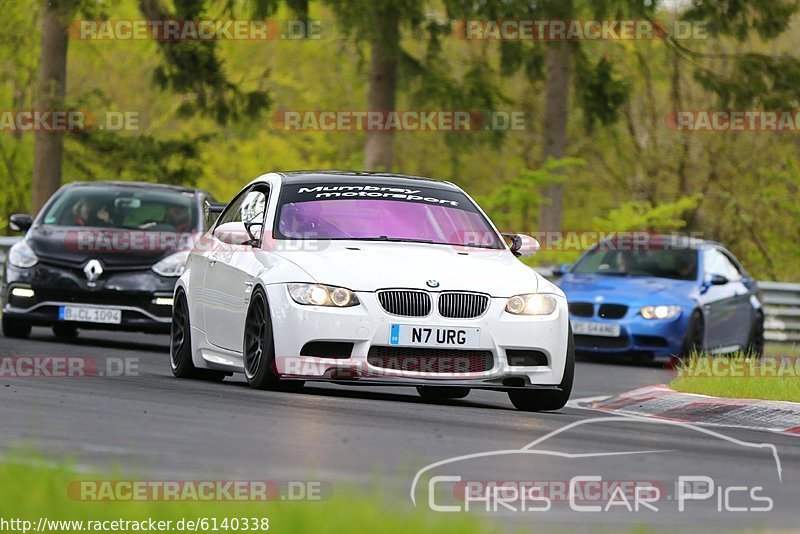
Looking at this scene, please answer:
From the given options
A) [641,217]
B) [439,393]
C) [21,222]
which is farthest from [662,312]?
[641,217]

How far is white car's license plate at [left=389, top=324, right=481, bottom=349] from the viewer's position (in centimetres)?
1094

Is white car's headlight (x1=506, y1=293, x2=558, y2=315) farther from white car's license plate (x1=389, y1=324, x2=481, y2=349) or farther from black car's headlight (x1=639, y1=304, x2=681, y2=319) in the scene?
black car's headlight (x1=639, y1=304, x2=681, y2=319)

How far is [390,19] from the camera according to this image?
29859mm

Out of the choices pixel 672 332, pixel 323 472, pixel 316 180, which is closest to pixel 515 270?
pixel 316 180

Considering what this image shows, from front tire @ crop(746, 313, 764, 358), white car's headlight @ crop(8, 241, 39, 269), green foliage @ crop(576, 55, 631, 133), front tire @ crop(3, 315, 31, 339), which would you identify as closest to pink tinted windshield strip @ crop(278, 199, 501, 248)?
white car's headlight @ crop(8, 241, 39, 269)

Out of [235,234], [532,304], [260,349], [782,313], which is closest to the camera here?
[532,304]

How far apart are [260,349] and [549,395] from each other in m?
1.94

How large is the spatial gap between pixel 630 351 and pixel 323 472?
43.8ft

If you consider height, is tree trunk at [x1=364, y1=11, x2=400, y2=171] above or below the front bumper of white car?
above

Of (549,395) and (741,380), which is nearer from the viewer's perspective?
(549,395)

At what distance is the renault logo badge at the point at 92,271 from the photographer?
16578mm

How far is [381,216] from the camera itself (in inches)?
484

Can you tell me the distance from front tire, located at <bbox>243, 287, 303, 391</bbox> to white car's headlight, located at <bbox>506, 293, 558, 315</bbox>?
1.52m

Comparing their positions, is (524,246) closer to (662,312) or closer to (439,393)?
(439,393)
